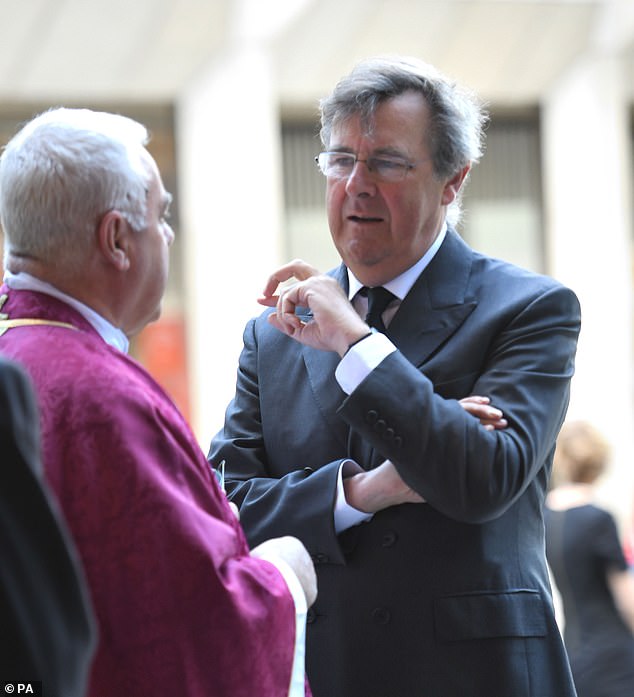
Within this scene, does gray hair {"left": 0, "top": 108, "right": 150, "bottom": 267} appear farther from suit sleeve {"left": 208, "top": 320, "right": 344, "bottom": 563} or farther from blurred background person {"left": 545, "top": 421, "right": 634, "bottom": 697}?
blurred background person {"left": 545, "top": 421, "right": 634, "bottom": 697}

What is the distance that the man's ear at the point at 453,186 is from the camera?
2.61 meters

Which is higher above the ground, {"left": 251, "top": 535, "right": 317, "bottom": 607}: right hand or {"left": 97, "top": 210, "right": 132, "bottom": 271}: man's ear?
{"left": 97, "top": 210, "right": 132, "bottom": 271}: man's ear

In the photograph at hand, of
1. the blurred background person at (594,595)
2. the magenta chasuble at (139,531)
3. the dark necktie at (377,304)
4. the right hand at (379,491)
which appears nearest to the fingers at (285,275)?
the dark necktie at (377,304)

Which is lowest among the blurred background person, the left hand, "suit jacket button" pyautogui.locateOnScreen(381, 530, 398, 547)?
the blurred background person

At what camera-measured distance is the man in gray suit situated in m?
2.23

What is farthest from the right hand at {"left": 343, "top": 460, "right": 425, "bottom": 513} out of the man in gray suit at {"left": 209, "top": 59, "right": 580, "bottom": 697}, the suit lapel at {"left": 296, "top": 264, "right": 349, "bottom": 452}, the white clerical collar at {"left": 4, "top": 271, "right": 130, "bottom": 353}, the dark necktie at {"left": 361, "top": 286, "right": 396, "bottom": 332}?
the white clerical collar at {"left": 4, "top": 271, "right": 130, "bottom": 353}

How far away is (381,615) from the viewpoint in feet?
7.82

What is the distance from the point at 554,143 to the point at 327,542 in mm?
8474

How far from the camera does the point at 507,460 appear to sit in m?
2.23

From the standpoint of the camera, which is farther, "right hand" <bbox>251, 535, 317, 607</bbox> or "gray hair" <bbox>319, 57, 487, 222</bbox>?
"gray hair" <bbox>319, 57, 487, 222</bbox>

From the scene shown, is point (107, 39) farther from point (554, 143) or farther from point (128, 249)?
point (128, 249)

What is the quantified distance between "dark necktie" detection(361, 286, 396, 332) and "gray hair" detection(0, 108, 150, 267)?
27.5 inches

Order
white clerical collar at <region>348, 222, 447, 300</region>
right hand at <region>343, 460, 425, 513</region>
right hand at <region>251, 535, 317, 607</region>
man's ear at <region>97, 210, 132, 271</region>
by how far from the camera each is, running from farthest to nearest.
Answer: white clerical collar at <region>348, 222, 447, 300</region>
right hand at <region>343, 460, 425, 513</region>
right hand at <region>251, 535, 317, 607</region>
man's ear at <region>97, 210, 132, 271</region>

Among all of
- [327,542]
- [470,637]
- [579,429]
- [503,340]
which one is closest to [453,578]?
[470,637]
